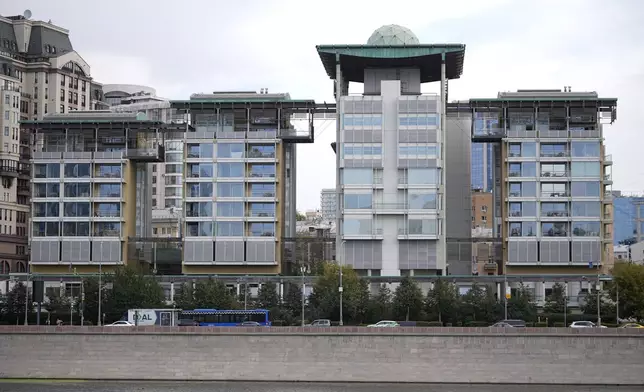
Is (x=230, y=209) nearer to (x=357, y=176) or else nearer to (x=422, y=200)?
(x=357, y=176)

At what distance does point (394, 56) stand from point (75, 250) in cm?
4754

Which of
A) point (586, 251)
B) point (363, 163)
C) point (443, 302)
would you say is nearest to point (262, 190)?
point (363, 163)

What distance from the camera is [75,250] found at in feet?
475

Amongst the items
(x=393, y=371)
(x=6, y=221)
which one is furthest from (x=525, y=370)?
(x=6, y=221)

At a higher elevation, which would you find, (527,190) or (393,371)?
(527,190)

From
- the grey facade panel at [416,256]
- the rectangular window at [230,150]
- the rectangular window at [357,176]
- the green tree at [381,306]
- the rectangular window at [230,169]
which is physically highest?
the rectangular window at [230,150]

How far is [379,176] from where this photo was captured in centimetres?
13850

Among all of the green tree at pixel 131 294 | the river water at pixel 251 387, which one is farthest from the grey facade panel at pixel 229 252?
the river water at pixel 251 387

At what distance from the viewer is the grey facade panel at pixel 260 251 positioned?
14200 cm

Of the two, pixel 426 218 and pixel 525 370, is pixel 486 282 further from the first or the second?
pixel 525 370

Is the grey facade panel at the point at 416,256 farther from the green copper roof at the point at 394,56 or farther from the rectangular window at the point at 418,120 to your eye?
the green copper roof at the point at 394,56

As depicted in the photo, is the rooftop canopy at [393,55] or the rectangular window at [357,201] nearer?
the rectangular window at [357,201]

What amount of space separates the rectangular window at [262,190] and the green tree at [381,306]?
2159 centimetres

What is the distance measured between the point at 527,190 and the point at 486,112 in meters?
11.6
